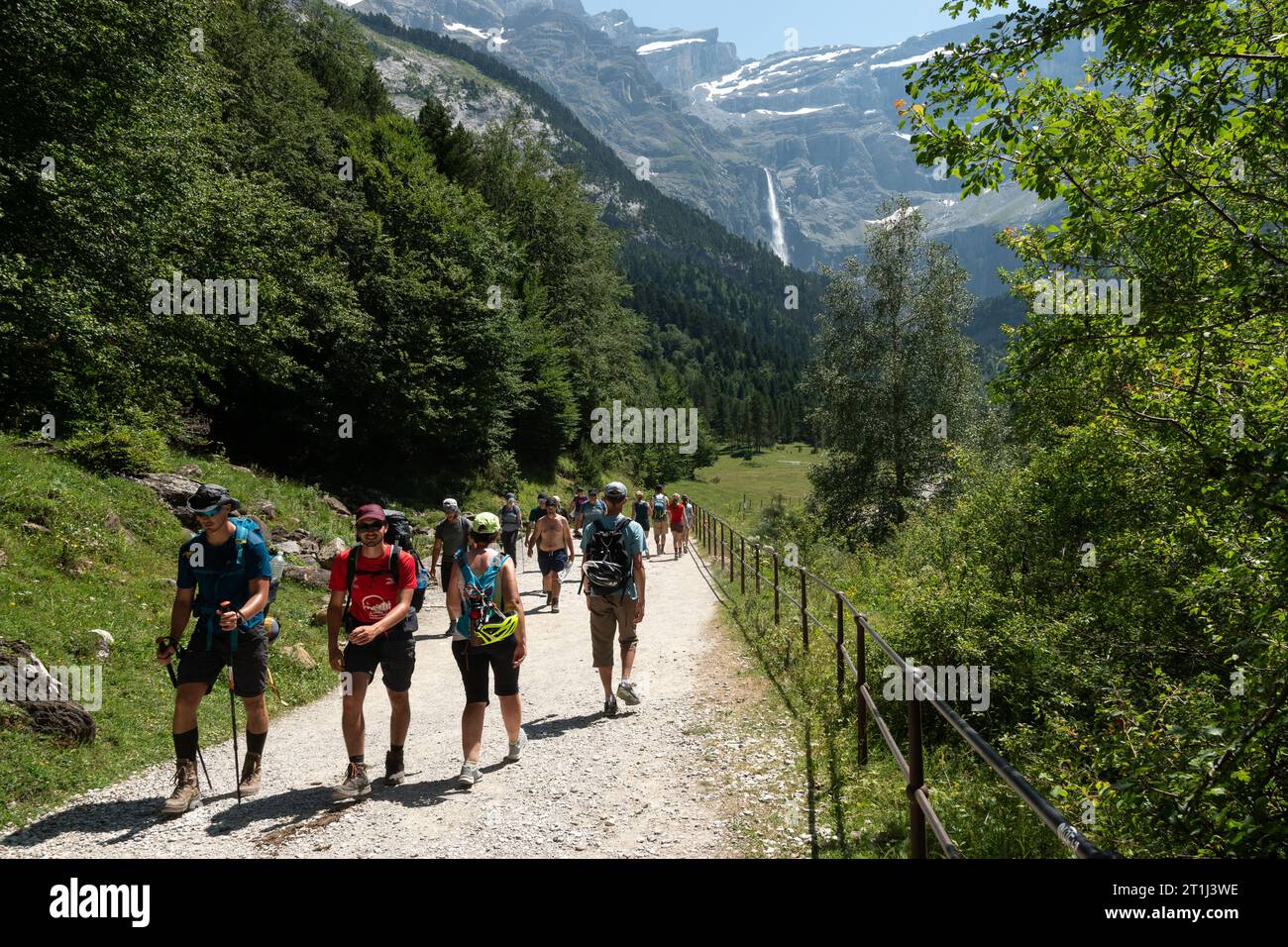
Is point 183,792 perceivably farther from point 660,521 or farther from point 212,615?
point 660,521

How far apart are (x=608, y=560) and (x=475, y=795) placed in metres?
2.89

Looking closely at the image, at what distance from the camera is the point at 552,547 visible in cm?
1437

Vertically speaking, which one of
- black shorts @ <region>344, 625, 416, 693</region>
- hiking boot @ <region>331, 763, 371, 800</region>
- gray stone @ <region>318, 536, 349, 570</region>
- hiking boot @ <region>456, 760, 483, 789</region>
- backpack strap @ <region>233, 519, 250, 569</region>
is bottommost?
hiking boot @ <region>456, 760, 483, 789</region>

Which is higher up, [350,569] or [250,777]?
[350,569]

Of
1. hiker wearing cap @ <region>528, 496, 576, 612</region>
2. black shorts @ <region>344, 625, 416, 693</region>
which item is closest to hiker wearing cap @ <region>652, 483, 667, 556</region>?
hiker wearing cap @ <region>528, 496, 576, 612</region>

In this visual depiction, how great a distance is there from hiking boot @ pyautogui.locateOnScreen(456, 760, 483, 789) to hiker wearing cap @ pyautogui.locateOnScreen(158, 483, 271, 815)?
6.07 ft

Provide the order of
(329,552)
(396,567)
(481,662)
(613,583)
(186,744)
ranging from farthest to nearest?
1. (329,552)
2. (613,583)
3. (481,662)
4. (396,567)
5. (186,744)

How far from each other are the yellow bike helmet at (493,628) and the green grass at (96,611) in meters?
3.53

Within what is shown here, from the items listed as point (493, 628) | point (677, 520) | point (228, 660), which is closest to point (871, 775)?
point (493, 628)

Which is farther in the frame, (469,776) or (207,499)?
(469,776)

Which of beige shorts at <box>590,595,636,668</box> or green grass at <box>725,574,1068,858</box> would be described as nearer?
green grass at <box>725,574,1068,858</box>

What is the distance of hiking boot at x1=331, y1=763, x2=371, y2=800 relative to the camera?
18.6ft

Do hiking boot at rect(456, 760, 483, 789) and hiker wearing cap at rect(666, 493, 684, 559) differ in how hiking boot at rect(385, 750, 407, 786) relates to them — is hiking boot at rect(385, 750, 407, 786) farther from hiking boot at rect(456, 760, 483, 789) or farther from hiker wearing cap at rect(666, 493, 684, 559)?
hiker wearing cap at rect(666, 493, 684, 559)
